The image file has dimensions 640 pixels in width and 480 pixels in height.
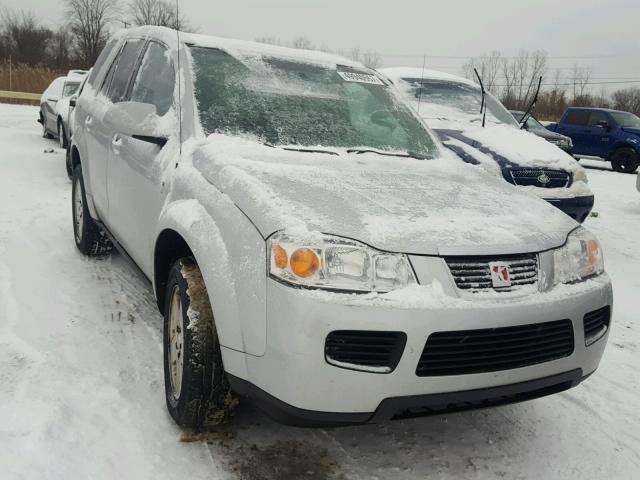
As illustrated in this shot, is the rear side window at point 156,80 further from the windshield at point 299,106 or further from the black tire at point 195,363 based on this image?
the black tire at point 195,363

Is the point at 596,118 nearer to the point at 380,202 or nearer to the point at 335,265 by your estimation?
the point at 380,202

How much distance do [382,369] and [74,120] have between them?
4176mm

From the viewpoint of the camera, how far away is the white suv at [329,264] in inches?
79.7

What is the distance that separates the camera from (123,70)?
4.23 m

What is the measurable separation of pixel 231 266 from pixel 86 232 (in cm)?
301

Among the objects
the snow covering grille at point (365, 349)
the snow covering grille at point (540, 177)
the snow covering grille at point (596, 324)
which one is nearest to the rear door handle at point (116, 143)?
the snow covering grille at point (365, 349)

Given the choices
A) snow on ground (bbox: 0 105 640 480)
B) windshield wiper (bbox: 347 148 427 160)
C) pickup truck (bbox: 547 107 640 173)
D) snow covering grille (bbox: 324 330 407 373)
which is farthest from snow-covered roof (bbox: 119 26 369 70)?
pickup truck (bbox: 547 107 640 173)

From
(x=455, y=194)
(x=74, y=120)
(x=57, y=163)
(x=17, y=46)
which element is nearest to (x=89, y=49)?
(x=17, y=46)

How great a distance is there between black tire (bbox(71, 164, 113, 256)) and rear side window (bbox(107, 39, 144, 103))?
89 cm

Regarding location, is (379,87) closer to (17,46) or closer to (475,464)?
(475,464)

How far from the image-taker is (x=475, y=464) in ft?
8.43

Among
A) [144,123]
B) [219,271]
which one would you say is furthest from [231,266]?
[144,123]

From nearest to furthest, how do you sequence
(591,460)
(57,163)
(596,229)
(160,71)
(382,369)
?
(382,369)
(591,460)
(160,71)
(596,229)
(57,163)

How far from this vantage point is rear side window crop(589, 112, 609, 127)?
16.6m
